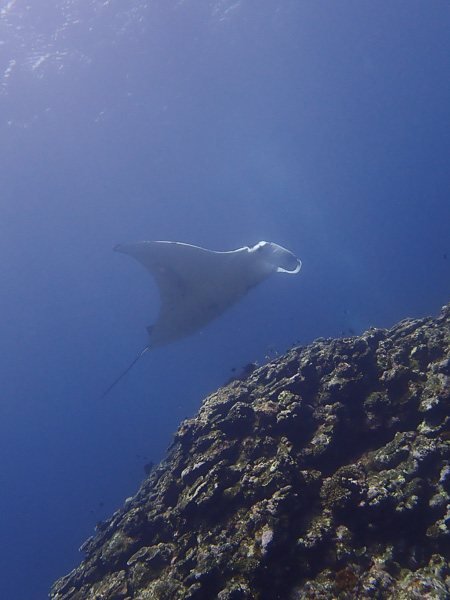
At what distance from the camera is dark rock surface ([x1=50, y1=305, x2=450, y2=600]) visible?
499 centimetres

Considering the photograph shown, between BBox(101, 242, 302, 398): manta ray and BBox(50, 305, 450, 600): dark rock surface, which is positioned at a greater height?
BBox(101, 242, 302, 398): manta ray

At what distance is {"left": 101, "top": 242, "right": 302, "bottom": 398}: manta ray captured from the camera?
41.1ft

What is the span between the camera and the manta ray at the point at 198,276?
12.5 metres

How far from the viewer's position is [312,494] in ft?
19.5

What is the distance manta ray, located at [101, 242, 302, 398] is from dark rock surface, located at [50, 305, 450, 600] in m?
4.31

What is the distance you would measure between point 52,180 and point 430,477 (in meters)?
45.9

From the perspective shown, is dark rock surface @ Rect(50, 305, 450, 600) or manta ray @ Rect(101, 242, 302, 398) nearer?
dark rock surface @ Rect(50, 305, 450, 600)

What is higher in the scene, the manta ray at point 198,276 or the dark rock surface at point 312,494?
the manta ray at point 198,276

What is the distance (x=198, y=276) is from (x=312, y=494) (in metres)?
8.37

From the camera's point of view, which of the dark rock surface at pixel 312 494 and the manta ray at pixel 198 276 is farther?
the manta ray at pixel 198 276

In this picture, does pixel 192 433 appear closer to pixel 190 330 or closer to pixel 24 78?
pixel 190 330

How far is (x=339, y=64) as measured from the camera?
48.0m

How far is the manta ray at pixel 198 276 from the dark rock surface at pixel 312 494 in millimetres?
4311

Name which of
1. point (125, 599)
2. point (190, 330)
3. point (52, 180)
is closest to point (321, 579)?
point (125, 599)
